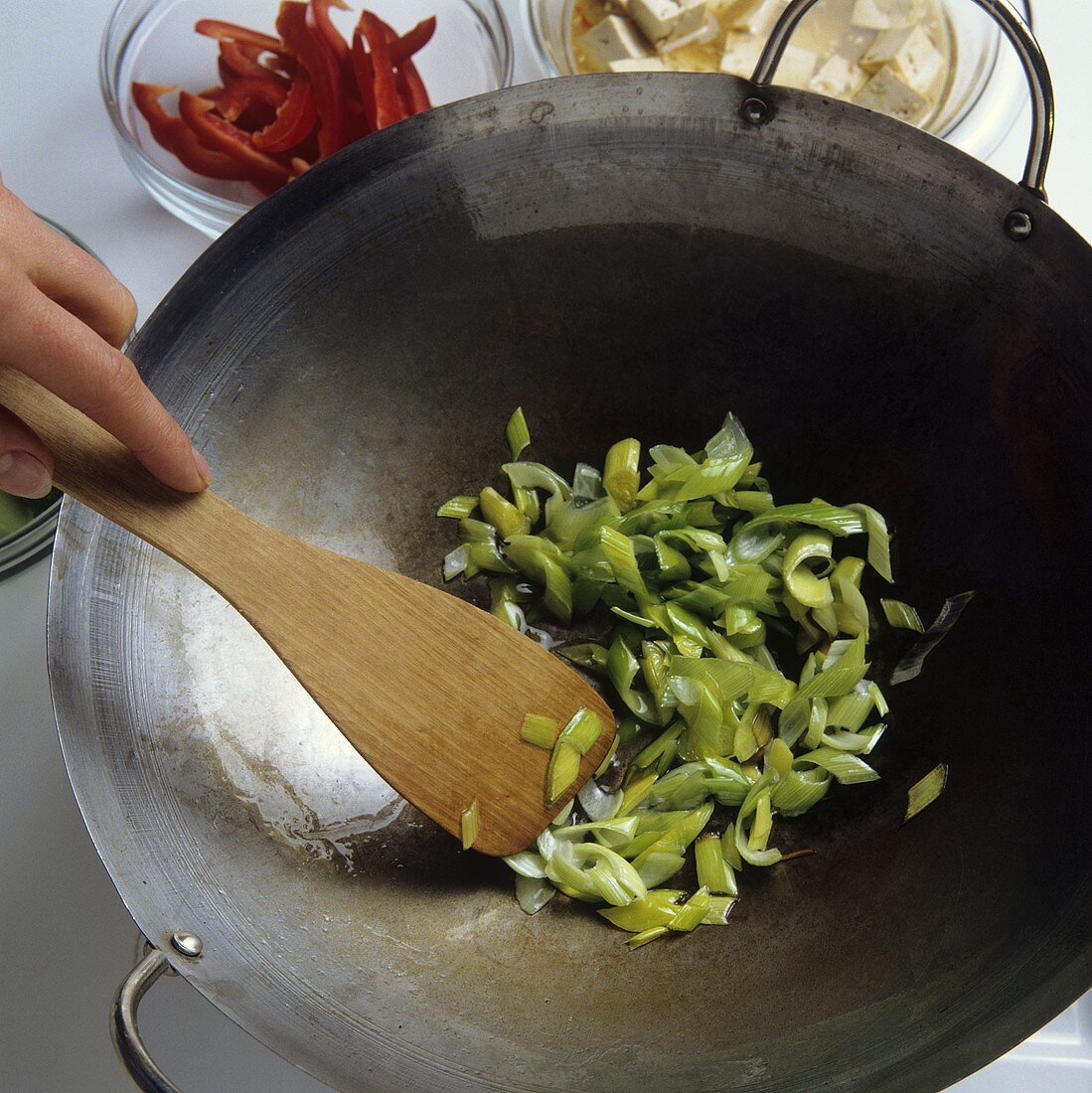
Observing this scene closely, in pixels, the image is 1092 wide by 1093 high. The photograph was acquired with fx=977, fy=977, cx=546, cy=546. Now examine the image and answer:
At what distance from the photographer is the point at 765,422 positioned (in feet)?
4.09

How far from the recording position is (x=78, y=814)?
125cm

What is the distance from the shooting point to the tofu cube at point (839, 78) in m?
1.35

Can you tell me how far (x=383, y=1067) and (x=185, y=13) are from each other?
1457 mm

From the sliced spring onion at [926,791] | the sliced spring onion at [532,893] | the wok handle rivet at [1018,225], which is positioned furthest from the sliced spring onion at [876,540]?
the sliced spring onion at [532,893]

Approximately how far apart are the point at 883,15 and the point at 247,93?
2.94 feet

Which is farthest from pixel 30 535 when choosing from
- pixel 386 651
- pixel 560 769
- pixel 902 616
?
pixel 902 616

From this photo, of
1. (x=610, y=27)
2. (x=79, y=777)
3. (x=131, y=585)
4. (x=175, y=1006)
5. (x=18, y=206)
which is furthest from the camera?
(x=610, y=27)

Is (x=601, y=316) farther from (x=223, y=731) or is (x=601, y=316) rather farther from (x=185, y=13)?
(x=185, y=13)

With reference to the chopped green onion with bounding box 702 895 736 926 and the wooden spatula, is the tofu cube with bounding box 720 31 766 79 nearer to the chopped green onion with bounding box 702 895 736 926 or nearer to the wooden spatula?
the wooden spatula

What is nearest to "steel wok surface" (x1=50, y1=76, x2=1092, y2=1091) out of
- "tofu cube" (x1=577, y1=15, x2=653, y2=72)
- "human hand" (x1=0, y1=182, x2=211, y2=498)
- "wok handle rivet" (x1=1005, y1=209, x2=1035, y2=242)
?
"wok handle rivet" (x1=1005, y1=209, x2=1035, y2=242)

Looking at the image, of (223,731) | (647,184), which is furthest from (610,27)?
(223,731)

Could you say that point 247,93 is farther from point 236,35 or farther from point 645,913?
point 645,913

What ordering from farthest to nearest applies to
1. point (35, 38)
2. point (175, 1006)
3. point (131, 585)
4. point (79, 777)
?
point (35, 38) < point (175, 1006) < point (131, 585) < point (79, 777)

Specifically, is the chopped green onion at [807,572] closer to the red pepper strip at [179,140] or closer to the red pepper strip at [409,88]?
the red pepper strip at [409,88]
